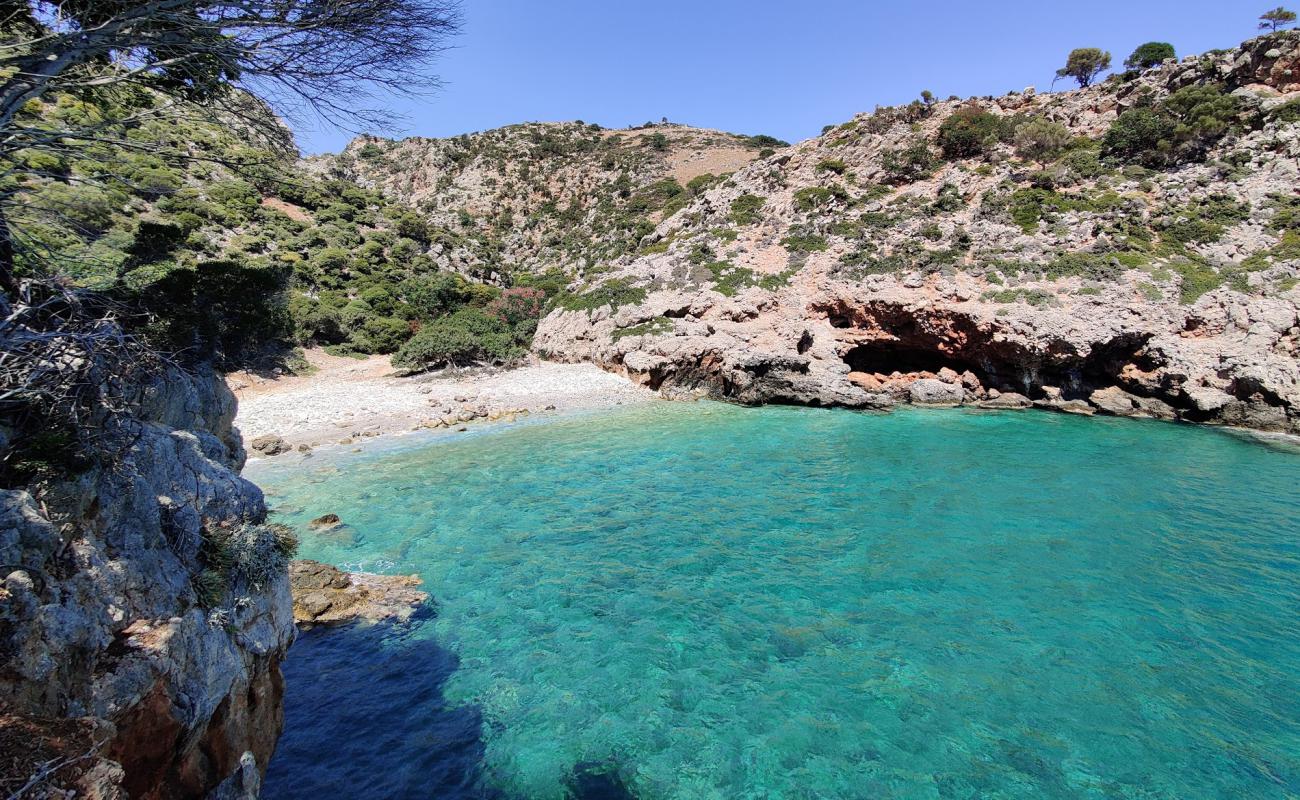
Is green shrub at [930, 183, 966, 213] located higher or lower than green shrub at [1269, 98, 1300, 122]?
lower

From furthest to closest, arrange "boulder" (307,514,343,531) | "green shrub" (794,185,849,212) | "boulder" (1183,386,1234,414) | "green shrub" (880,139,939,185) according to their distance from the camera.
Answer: "green shrub" (794,185,849,212)
"green shrub" (880,139,939,185)
"boulder" (1183,386,1234,414)
"boulder" (307,514,343,531)

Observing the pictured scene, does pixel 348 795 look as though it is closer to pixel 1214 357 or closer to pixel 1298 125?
pixel 1214 357

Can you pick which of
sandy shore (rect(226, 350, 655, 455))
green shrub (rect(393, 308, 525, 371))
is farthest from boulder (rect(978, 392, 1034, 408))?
green shrub (rect(393, 308, 525, 371))

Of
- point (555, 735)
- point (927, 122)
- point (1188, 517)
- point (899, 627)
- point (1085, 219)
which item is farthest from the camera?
point (927, 122)

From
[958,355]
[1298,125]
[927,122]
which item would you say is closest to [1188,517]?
[958,355]

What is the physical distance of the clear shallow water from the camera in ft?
18.1

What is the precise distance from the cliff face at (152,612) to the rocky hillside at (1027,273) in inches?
789

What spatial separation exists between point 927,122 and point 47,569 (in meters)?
42.2

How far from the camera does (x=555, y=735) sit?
5992 millimetres

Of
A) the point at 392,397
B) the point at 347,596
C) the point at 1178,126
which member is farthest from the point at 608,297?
the point at 1178,126

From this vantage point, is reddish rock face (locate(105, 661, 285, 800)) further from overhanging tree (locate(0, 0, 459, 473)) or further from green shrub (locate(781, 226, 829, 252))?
green shrub (locate(781, 226, 829, 252))

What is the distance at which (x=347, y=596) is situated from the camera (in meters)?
8.73

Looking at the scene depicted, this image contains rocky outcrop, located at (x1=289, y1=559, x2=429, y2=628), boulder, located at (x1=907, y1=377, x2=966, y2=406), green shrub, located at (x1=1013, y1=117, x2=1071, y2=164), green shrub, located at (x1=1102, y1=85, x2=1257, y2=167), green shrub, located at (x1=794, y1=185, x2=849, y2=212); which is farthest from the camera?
green shrub, located at (x1=794, y1=185, x2=849, y2=212)

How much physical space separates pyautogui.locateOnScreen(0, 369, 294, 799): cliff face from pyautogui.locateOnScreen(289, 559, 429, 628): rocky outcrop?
280 cm
